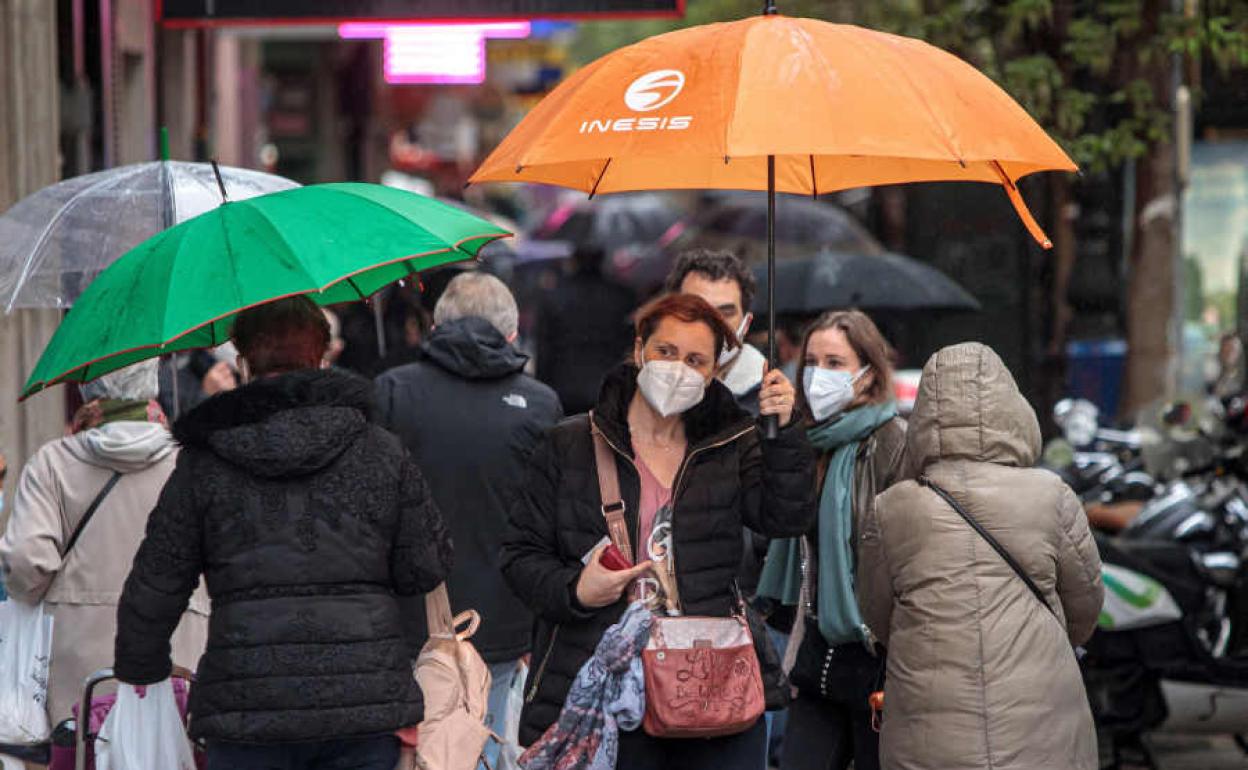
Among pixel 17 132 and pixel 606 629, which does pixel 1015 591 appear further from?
pixel 17 132

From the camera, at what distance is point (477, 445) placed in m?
7.00

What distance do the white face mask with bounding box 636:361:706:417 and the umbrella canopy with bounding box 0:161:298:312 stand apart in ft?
5.34

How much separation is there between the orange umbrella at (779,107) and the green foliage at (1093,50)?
19.5 ft

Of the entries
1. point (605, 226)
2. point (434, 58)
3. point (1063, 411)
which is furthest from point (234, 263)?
point (605, 226)

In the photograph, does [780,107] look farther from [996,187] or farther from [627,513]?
[996,187]

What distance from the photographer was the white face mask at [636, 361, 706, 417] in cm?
525

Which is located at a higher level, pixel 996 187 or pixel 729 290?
pixel 729 290

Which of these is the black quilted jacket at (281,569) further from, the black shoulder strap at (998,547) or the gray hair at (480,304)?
the gray hair at (480,304)

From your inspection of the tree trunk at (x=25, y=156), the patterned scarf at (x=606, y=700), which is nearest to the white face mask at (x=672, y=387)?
the patterned scarf at (x=606, y=700)

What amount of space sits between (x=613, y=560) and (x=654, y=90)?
1302mm

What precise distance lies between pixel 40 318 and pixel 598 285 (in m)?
5.49

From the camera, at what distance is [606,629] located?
5141 millimetres

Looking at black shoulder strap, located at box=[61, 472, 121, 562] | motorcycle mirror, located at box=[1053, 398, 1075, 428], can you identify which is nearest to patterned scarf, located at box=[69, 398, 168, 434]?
black shoulder strap, located at box=[61, 472, 121, 562]

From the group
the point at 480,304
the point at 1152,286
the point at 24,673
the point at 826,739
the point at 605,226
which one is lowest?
the point at 605,226
